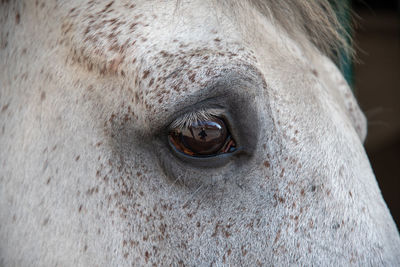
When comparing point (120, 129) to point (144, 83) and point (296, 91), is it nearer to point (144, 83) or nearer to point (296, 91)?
point (144, 83)

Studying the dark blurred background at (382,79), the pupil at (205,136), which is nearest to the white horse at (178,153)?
the pupil at (205,136)

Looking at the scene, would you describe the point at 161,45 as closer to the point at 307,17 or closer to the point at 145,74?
the point at 145,74

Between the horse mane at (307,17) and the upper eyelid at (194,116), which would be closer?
the upper eyelid at (194,116)

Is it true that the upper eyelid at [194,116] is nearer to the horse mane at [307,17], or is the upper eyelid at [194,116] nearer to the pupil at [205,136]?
the pupil at [205,136]

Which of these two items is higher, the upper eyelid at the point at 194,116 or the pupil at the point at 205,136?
the upper eyelid at the point at 194,116

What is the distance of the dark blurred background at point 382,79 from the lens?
13.3 ft

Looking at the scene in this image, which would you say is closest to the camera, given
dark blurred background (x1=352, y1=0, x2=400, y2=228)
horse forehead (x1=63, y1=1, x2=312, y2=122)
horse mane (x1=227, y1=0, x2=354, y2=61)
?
horse forehead (x1=63, y1=1, x2=312, y2=122)

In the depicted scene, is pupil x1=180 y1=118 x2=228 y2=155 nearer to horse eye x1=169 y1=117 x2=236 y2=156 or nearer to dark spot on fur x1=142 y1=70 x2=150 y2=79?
horse eye x1=169 y1=117 x2=236 y2=156

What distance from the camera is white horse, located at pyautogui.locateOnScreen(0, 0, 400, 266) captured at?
958mm

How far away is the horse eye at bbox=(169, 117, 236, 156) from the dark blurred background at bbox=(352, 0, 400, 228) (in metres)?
3.34

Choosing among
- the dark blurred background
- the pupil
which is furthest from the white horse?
the dark blurred background

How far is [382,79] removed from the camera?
413 cm

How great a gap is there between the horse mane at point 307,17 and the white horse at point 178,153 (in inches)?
1.7

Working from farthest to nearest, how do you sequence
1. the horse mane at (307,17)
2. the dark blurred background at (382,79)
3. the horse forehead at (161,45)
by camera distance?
the dark blurred background at (382,79)
the horse mane at (307,17)
the horse forehead at (161,45)
